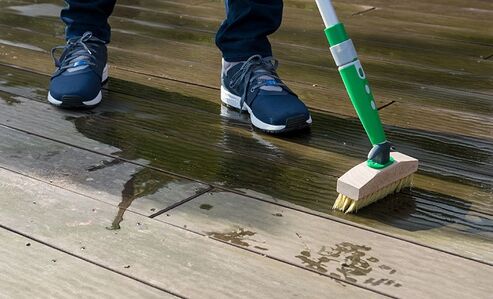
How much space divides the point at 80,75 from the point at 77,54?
9 cm

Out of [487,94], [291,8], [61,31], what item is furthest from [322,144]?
[291,8]

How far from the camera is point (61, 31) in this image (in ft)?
8.63

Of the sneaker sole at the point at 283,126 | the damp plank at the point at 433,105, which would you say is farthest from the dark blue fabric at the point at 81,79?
the sneaker sole at the point at 283,126

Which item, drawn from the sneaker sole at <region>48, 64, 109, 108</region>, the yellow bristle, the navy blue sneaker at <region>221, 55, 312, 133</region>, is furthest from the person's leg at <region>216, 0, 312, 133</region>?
the yellow bristle

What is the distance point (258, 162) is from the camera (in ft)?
4.95

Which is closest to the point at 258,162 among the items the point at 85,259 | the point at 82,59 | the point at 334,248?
the point at 334,248

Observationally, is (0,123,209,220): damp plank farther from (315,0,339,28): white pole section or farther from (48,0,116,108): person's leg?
(315,0,339,28): white pole section

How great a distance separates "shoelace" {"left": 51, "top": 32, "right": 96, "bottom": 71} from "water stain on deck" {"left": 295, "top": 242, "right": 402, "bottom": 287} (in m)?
0.95

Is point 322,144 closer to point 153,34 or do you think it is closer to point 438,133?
point 438,133

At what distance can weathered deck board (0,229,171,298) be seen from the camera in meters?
1.01

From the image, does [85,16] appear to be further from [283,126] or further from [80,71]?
[283,126]

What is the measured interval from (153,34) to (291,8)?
70cm

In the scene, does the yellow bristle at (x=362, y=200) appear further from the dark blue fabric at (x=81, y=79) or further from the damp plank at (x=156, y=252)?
the dark blue fabric at (x=81, y=79)

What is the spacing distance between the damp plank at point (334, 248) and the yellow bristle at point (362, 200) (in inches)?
2.2
